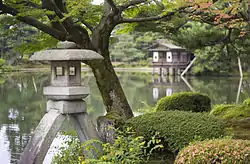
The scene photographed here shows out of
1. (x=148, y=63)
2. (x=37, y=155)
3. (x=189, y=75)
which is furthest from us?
(x=148, y=63)

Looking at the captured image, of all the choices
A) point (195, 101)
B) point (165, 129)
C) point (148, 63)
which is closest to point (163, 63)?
point (148, 63)

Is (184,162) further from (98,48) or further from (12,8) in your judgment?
(12,8)

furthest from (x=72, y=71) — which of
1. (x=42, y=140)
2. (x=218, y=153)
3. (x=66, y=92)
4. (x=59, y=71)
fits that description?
(x=218, y=153)

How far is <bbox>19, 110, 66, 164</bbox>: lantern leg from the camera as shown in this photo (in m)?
4.66

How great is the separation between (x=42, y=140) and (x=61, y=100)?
61 centimetres

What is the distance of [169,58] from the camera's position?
3706 cm

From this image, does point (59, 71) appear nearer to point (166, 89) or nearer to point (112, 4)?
point (112, 4)

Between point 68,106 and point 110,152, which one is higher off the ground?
point 68,106

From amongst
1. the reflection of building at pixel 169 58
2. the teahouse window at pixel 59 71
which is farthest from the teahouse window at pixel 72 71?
the reflection of building at pixel 169 58

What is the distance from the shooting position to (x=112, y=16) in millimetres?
7238

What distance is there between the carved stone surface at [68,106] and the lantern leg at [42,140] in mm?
85

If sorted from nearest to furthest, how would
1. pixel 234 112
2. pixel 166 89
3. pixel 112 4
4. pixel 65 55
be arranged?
pixel 65 55 → pixel 112 4 → pixel 234 112 → pixel 166 89

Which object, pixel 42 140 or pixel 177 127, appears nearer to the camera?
pixel 42 140

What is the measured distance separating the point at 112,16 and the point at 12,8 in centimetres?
203
